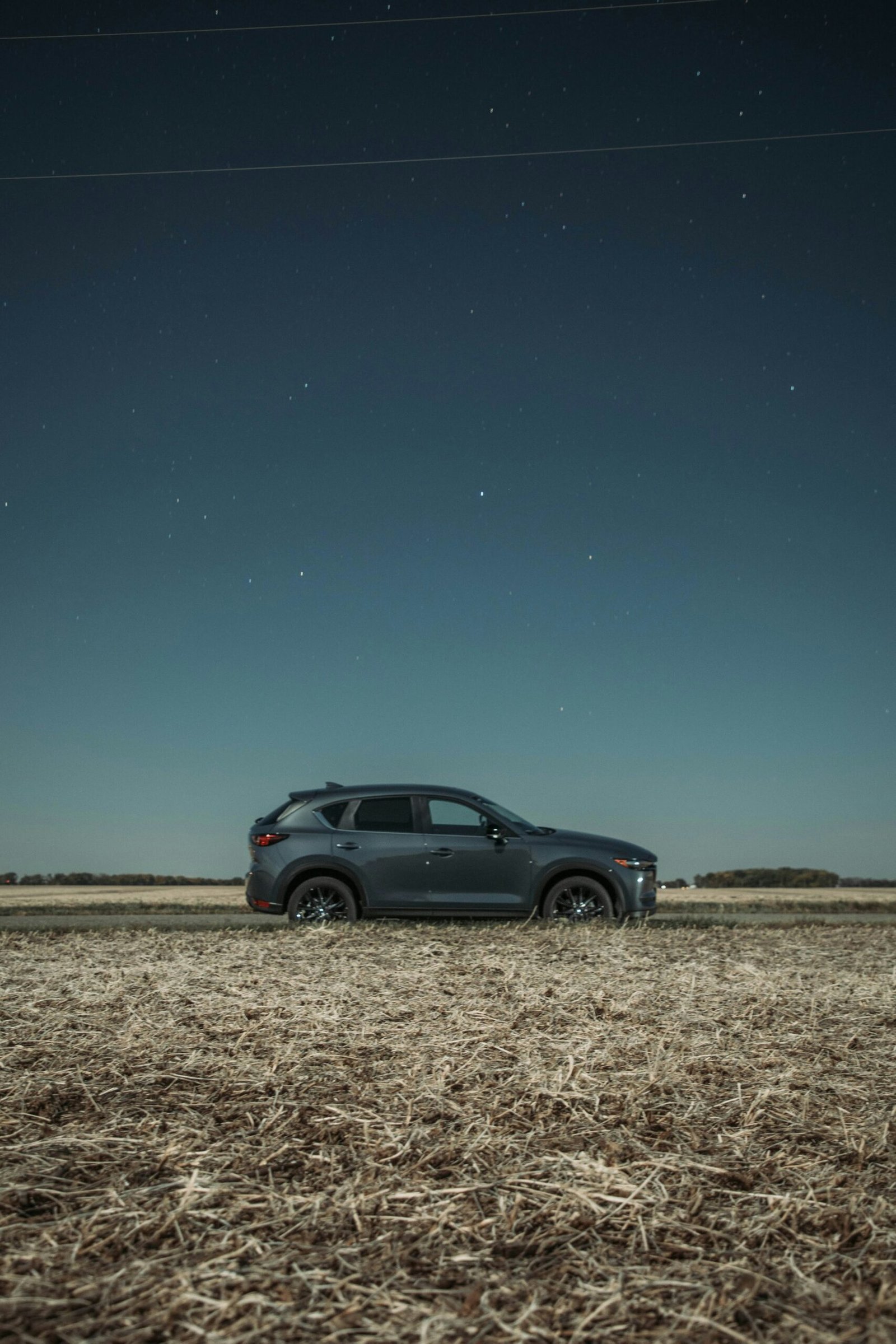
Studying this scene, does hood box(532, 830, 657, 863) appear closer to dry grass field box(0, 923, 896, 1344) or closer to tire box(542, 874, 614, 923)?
tire box(542, 874, 614, 923)

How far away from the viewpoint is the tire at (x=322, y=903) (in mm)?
10250

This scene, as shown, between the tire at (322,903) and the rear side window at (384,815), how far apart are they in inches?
28.1

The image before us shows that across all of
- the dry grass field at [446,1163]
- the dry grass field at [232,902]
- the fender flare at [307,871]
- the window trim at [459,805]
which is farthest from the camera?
the dry grass field at [232,902]

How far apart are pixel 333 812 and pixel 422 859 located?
112cm

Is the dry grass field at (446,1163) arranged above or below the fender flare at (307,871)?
below

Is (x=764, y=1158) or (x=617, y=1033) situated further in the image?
(x=617, y=1033)

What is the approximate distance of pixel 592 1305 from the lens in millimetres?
2404

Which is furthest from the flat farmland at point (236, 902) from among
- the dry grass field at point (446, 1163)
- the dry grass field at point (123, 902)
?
the dry grass field at point (446, 1163)

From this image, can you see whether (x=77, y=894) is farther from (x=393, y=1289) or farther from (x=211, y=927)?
(x=393, y=1289)

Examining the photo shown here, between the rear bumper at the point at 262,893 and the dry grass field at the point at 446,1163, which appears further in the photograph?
the rear bumper at the point at 262,893

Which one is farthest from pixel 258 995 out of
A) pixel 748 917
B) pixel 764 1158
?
pixel 748 917

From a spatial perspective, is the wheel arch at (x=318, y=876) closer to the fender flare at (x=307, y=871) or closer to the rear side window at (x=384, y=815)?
the fender flare at (x=307, y=871)

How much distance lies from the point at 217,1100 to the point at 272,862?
20.5 feet

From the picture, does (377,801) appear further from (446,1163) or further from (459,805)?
(446,1163)
